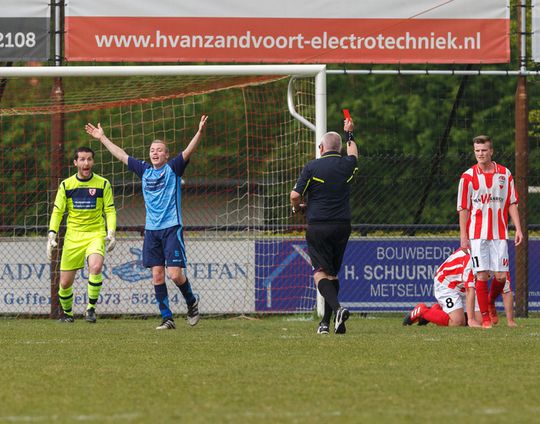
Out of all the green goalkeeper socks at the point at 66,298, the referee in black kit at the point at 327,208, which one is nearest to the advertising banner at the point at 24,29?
the green goalkeeper socks at the point at 66,298

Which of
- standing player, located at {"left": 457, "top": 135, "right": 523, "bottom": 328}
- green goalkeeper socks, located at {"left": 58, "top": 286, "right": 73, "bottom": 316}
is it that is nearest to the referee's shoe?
standing player, located at {"left": 457, "top": 135, "right": 523, "bottom": 328}

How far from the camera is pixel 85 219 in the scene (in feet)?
45.5

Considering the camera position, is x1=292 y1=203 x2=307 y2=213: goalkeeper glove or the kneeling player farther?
the kneeling player

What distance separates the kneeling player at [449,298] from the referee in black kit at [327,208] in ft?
8.44

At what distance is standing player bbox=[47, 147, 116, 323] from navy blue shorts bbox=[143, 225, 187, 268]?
1.31 metres

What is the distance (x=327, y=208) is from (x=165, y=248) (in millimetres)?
1976

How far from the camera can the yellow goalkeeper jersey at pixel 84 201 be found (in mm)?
13742

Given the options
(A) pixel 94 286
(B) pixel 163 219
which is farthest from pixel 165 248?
(A) pixel 94 286

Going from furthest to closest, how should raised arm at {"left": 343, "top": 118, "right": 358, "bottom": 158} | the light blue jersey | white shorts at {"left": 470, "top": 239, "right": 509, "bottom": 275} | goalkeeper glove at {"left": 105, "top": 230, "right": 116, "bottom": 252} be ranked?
goalkeeper glove at {"left": 105, "top": 230, "right": 116, "bottom": 252}, the light blue jersey, white shorts at {"left": 470, "top": 239, "right": 509, "bottom": 275}, raised arm at {"left": 343, "top": 118, "right": 358, "bottom": 158}

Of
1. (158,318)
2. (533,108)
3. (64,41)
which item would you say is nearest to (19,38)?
(64,41)

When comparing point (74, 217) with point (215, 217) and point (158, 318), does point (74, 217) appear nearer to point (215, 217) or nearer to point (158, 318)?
point (158, 318)

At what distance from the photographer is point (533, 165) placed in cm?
2845

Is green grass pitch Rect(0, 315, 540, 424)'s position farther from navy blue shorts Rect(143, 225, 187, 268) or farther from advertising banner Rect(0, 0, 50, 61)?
advertising banner Rect(0, 0, 50, 61)

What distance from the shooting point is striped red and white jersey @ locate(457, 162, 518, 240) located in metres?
12.2
